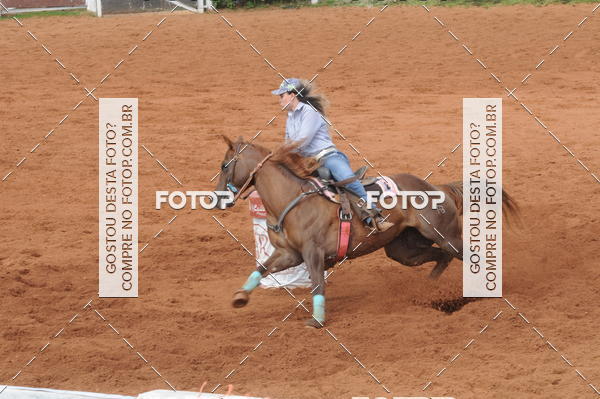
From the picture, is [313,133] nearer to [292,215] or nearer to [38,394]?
[292,215]

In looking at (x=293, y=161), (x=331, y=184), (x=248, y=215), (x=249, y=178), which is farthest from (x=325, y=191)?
(x=248, y=215)

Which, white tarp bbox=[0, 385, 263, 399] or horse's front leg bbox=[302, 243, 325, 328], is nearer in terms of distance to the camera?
white tarp bbox=[0, 385, 263, 399]

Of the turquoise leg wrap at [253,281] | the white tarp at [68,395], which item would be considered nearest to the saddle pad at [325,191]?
the turquoise leg wrap at [253,281]

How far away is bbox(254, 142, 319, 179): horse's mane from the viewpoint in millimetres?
8984

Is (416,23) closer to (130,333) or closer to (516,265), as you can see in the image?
(516,265)

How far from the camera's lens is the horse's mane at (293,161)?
8.98 metres

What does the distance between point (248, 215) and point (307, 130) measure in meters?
3.24

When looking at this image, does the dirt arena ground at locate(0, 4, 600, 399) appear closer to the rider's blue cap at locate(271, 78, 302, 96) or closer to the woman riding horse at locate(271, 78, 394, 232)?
the woman riding horse at locate(271, 78, 394, 232)

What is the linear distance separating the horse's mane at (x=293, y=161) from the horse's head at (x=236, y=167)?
18cm

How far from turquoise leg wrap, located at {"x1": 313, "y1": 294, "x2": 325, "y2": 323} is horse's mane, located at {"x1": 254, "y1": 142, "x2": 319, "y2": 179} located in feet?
3.68

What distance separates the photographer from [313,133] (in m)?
9.11

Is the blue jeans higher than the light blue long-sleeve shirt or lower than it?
lower

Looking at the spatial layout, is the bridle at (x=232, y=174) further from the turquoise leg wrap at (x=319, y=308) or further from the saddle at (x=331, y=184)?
the turquoise leg wrap at (x=319, y=308)

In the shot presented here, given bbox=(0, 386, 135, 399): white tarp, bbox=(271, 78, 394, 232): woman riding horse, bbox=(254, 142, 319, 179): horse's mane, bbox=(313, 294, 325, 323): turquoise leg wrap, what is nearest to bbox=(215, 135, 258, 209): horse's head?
bbox=(254, 142, 319, 179): horse's mane
